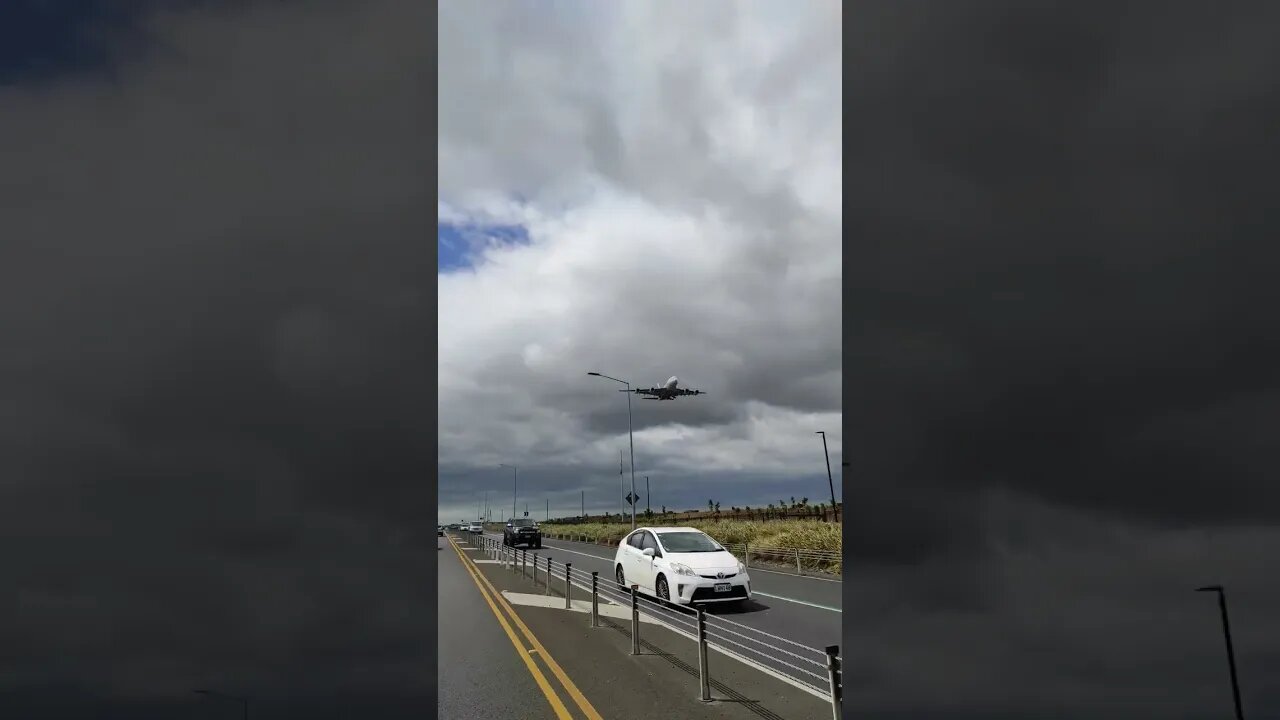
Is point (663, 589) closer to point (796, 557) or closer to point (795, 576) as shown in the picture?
point (795, 576)

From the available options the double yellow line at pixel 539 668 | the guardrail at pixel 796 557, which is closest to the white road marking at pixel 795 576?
the guardrail at pixel 796 557

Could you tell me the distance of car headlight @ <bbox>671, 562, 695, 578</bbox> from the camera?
17.1 metres

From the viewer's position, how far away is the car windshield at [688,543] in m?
18.3

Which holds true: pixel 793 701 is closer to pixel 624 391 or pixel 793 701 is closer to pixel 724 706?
pixel 724 706

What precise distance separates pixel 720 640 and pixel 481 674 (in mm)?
3242

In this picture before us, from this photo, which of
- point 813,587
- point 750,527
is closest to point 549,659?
point 813,587

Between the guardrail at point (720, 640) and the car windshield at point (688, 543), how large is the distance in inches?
46.0

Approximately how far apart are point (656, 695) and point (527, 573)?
73.7 feet

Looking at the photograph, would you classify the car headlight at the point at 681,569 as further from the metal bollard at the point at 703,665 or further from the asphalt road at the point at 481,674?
the metal bollard at the point at 703,665

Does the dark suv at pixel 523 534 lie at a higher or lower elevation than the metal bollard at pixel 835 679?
higher

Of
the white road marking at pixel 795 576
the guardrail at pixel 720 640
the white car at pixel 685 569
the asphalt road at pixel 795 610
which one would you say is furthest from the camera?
the white road marking at pixel 795 576

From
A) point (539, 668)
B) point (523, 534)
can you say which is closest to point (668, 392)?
point (523, 534)

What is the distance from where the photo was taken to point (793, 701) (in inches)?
359

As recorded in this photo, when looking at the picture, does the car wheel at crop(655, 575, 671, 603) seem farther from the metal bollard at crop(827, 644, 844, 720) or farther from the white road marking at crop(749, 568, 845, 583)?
the metal bollard at crop(827, 644, 844, 720)
